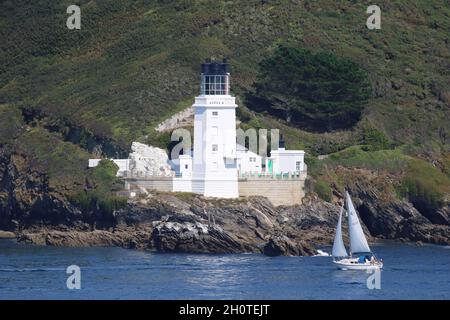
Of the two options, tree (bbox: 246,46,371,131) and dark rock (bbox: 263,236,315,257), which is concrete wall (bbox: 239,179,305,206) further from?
tree (bbox: 246,46,371,131)

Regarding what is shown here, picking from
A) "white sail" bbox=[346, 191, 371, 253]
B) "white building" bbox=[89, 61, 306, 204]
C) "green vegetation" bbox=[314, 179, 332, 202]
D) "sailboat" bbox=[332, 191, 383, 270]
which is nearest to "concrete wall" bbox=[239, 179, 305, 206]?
"white building" bbox=[89, 61, 306, 204]

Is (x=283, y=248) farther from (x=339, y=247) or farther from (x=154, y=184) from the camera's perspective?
(x=154, y=184)

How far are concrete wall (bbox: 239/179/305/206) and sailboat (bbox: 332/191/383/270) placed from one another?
9.77 meters

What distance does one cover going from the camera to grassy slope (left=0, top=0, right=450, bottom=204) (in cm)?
11900

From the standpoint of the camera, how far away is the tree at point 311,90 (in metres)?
119

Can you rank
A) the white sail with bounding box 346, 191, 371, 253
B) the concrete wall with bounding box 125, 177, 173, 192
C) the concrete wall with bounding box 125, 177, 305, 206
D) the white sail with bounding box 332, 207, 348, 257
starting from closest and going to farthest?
the white sail with bounding box 332, 207, 348, 257 < the white sail with bounding box 346, 191, 371, 253 < the concrete wall with bounding box 125, 177, 305, 206 < the concrete wall with bounding box 125, 177, 173, 192

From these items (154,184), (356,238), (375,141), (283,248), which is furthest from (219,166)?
(375,141)

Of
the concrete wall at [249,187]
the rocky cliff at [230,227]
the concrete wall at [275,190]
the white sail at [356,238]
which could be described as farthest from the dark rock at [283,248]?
the concrete wall at [275,190]

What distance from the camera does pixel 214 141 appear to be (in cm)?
10544

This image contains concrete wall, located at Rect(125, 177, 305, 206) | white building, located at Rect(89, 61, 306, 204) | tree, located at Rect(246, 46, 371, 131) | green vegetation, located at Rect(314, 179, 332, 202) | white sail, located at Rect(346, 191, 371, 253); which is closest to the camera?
white sail, located at Rect(346, 191, 371, 253)

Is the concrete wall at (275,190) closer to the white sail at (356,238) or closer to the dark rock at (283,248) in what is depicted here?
the dark rock at (283,248)

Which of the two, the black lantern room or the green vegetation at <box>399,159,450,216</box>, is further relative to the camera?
the green vegetation at <box>399,159,450,216</box>
